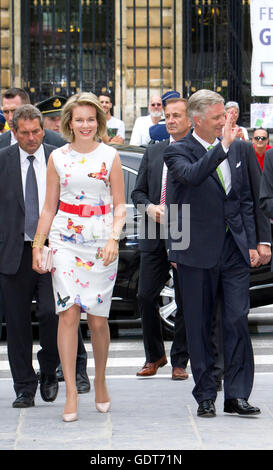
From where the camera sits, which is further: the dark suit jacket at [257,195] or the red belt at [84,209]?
the dark suit jacket at [257,195]

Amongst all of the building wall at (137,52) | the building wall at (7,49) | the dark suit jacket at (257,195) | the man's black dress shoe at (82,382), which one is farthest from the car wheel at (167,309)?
the building wall at (7,49)

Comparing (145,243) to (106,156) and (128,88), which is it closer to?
(106,156)

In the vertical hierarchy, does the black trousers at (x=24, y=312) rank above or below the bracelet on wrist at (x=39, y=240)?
below

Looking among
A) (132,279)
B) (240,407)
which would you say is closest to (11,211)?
(240,407)

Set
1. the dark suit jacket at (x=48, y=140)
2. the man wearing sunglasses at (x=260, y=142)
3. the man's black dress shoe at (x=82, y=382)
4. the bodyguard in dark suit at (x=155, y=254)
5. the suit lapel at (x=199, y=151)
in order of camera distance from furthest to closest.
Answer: the man wearing sunglasses at (x=260, y=142) < the bodyguard in dark suit at (x=155, y=254) < the dark suit jacket at (x=48, y=140) < the man's black dress shoe at (x=82, y=382) < the suit lapel at (x=199, y=151)

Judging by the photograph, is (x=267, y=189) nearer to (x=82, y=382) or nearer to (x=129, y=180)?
(x=82, y=382)

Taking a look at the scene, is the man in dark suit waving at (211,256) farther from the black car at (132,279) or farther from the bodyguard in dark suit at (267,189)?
the black car at (132,279)

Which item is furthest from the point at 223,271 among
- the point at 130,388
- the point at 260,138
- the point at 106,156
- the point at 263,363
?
the point at 260,138

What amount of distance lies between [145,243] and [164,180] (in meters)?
0.47

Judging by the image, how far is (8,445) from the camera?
5.16 meters

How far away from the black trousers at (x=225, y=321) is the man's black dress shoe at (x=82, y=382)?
3.49ft

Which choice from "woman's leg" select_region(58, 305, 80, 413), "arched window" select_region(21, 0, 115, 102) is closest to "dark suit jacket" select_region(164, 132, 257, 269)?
"woman's leg" select_region(58, 305, 80, 413)

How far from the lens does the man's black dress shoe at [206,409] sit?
5879mm

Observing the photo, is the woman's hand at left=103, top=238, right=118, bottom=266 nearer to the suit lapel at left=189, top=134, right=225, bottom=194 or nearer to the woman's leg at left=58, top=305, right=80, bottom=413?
the woman's leg at left=58, top=305, right=80, bottom=413
